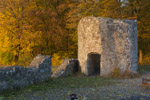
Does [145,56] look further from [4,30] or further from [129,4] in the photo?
[4,30]

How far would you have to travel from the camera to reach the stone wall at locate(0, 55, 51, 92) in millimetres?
7865

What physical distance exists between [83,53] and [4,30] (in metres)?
8.99

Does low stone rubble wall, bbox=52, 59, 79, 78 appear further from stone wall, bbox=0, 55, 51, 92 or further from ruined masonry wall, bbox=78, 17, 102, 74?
stone wall, bbox=0, 55, 51, 92

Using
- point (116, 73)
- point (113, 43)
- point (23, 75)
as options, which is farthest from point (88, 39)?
point (23, 75)

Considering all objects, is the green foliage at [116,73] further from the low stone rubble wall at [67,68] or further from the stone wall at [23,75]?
the stone wall at [23,75]

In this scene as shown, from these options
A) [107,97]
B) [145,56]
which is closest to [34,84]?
[107,97]

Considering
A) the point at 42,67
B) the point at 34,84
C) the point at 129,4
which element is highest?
the point at 129,4

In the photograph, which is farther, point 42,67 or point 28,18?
point 28,18

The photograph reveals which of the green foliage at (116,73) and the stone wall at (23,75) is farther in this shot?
the green foliage at (116,73)

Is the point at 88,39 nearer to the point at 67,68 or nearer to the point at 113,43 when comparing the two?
the point at 113,43

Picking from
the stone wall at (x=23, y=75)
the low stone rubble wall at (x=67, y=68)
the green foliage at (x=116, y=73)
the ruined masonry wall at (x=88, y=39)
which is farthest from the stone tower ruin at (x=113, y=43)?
the stone wall at (x=23, y=75)

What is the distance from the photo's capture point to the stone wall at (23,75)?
7865mm

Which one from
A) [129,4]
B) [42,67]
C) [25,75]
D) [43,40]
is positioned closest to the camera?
[25,75]

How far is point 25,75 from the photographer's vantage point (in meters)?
9.13
